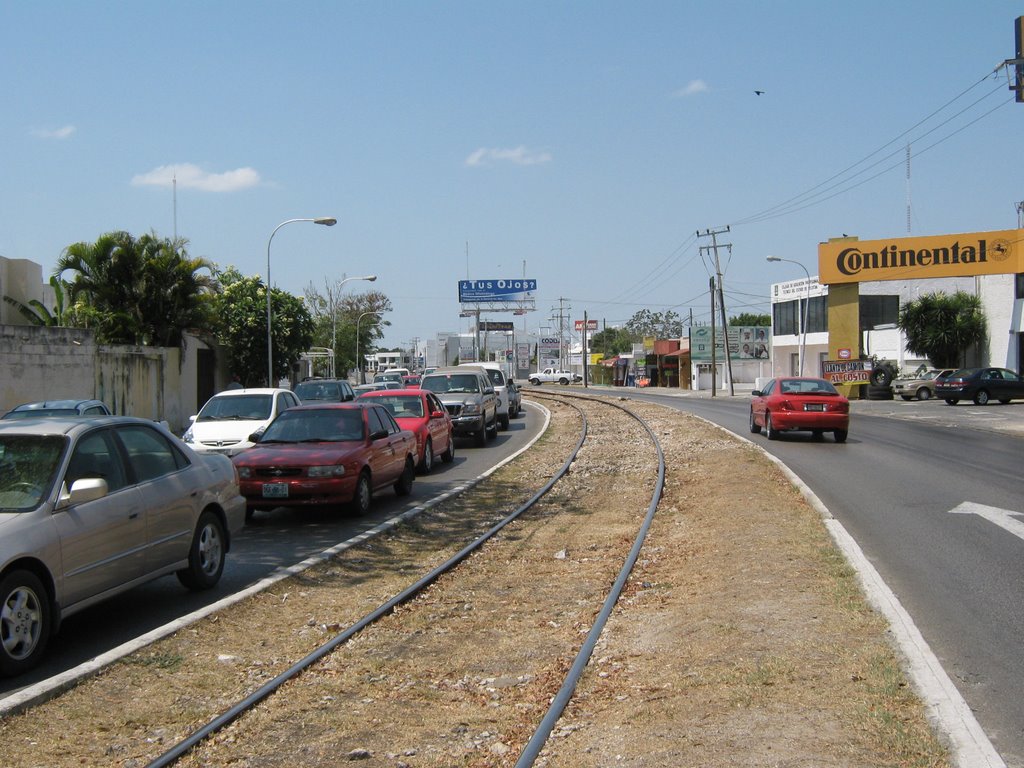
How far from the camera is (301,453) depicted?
12.8 metres

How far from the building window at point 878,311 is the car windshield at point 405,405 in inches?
2190

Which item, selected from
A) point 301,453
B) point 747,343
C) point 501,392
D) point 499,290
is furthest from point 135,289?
point 499,290

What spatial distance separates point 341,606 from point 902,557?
5.34 metres

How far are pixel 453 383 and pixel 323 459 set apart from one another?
1372 cm

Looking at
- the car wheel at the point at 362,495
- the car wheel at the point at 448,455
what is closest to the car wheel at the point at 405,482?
the car wheel at the point at 362,495

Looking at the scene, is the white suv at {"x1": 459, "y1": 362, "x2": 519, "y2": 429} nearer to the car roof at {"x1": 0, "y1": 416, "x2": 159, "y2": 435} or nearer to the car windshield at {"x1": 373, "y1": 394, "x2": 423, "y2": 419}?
the car windshield at {"x1": 373, "y1": 394, "x2": 423, "y2": 419}

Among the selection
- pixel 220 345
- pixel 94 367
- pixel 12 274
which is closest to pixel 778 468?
pixel 94 367

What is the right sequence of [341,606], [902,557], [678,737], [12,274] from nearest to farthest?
[678,737]
[341,606]
[902,557]
[12,274]

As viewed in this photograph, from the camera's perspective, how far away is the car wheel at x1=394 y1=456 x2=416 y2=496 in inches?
606

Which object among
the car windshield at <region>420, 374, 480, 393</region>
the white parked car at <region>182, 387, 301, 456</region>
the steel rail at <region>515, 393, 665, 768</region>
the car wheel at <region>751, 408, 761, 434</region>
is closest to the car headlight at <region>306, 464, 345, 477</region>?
the steel rail at <region>515, 393, 665, 768</region>

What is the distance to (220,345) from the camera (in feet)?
131

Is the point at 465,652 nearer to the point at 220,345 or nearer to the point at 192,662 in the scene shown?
the point at 192,662

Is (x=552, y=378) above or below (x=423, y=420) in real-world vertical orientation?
below

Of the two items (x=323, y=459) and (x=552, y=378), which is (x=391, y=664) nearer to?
(x=323, y=459)
